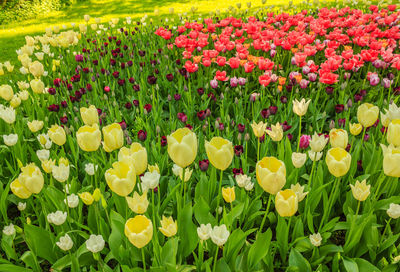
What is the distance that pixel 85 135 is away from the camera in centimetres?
187

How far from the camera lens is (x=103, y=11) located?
1225 cm

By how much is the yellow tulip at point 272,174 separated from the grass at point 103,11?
9.09 metres

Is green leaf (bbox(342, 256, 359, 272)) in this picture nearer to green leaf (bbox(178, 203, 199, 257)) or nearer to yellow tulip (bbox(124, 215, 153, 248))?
green leaf (bbox(178, 203, 199, 257))

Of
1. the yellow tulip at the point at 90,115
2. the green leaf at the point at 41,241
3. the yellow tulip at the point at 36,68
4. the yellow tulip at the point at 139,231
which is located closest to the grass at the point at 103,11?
the yellow tulip at the point at 36,68

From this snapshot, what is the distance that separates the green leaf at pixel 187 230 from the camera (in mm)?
2014

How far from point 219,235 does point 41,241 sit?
121 cm

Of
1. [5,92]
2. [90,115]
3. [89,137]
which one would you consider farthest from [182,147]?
[5,92]

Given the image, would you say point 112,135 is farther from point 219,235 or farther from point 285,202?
point 285,202

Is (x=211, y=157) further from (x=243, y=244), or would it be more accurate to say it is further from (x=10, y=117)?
(x=10, y=117)

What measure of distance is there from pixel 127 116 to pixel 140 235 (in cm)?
246

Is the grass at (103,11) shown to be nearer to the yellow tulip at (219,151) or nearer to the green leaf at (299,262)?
the yellow tulip at (219,151)

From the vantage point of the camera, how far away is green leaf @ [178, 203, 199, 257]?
2014 millimetres

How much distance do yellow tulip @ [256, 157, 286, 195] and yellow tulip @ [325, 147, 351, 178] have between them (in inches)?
12.5

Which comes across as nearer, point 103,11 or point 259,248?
point 259,248
